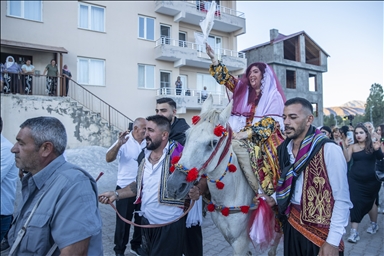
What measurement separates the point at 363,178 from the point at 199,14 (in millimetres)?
17898

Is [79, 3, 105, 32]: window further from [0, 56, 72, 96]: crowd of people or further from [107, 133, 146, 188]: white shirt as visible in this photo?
[107, 133, 146, 188]: white shirt

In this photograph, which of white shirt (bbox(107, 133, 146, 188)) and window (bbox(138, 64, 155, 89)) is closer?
white shirt (bbox(107, 133, 146, 188))

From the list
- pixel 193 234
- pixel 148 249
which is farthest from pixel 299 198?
pixel 148 249

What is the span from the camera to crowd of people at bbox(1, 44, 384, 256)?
1.96 meters

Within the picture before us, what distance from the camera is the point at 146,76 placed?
1964cm

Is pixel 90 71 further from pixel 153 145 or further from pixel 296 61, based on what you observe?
pixel 296 61

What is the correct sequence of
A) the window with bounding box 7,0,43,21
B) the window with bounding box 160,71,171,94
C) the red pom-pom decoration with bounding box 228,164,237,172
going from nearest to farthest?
the red pom-pom decoration with bounding box 228,164,237,172
the window with bounding box 7,0,43,21
the window with bounding box 160,71,171,94

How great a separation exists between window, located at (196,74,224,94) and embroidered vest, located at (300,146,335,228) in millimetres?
19920

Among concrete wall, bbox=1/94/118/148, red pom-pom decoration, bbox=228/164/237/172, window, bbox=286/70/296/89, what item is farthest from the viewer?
window, bbox=286/70/296/89

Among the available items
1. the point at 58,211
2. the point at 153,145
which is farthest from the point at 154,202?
the point at 58,211

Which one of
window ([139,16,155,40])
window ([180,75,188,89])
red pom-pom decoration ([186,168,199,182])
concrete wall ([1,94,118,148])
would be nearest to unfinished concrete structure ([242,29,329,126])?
window ([180,75,188,89])

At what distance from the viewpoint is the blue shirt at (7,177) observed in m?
4.28

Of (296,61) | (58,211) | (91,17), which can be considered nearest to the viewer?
(58,211)

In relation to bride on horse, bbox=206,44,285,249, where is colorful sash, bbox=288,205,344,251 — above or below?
below
